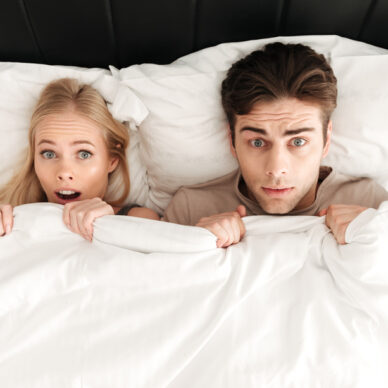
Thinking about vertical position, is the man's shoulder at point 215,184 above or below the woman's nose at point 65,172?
below

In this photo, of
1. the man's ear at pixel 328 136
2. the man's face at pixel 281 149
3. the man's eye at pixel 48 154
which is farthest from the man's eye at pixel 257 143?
the man's eye at pixel 48 154

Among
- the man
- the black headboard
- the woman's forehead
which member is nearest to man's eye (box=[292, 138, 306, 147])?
the man

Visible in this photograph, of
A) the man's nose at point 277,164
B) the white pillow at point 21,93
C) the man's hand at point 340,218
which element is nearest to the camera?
the man's hand at point 340,218

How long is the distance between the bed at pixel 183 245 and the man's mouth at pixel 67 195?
16 centimetres

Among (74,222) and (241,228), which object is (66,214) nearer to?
(74,222)

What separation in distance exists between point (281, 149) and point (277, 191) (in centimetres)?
12

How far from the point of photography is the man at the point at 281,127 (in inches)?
45.6

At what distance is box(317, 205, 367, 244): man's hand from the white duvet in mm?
23

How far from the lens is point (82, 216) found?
1114mm

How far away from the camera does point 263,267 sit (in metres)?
0.98

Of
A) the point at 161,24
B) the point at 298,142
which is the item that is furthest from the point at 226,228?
the point at 161,24

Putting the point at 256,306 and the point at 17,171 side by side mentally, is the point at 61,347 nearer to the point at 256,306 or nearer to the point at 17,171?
the point at 256,306

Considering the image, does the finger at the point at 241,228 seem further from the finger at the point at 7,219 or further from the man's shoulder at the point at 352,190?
the finger at the point at 7,219

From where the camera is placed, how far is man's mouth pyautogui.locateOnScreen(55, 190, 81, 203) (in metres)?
1.31
